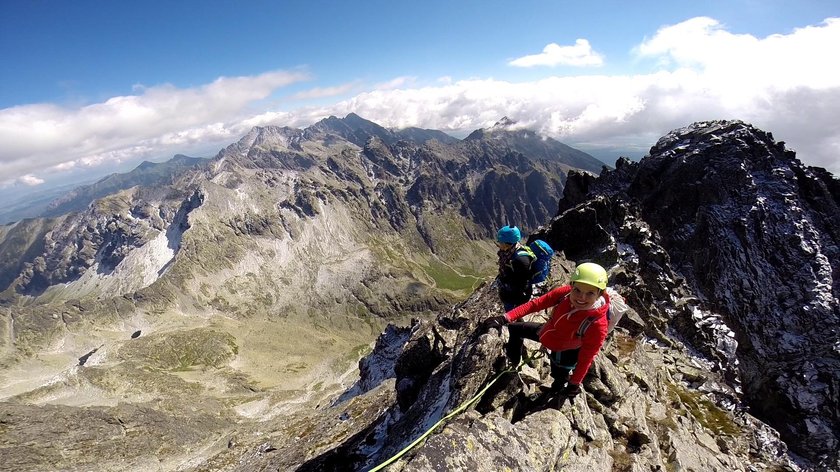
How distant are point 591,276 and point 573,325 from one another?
84.0 inches

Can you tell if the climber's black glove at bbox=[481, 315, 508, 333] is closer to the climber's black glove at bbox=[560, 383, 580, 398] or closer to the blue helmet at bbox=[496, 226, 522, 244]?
the climber's black glove at bbox=[560, 383, 580, 398]

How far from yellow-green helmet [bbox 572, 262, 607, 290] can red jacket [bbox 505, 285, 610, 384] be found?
41.4 inches

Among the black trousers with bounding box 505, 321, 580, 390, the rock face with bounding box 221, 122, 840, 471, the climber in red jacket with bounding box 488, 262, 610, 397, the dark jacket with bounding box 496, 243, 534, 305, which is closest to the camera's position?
the climber in red jacket with bounding box 488, 262, 610, 397

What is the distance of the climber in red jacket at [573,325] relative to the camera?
12.8m

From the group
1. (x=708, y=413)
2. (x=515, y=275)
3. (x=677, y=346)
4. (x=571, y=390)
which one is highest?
(x=515, y=275)

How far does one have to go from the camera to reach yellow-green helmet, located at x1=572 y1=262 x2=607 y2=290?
41.0ft

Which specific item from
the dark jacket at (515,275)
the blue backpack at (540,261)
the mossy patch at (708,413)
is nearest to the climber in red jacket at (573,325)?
the dark jacket at (515,275)

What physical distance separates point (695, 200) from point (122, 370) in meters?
218

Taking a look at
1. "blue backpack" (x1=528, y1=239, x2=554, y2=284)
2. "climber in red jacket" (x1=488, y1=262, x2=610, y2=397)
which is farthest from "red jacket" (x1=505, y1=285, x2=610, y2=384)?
"blue backpack" (x1=528, y1=239, x2=554, y2=284)

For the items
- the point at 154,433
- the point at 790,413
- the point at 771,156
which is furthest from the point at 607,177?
the point at 154,433

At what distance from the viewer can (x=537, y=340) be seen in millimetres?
14555

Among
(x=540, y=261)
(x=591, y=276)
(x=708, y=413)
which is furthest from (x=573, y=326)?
(x=708, y=413)

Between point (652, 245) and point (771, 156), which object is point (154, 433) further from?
point (771, 156)

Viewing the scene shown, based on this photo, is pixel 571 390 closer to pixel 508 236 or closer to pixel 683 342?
pixel 508 236
